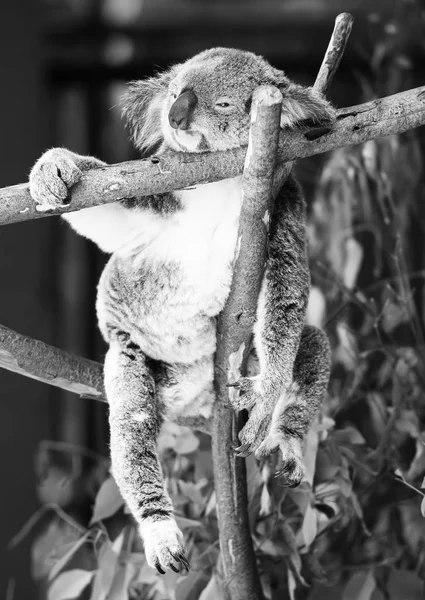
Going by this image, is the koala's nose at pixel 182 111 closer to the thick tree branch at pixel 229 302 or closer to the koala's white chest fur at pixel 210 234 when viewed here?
the thick tree branch at pixel 229 302

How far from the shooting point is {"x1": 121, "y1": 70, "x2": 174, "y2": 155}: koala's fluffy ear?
7.27ft

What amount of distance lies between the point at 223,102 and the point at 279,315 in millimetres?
519

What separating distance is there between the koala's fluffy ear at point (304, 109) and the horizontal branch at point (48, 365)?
823 mm

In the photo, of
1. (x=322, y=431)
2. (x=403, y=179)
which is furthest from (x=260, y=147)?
(x=403, y=179)

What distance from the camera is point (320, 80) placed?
220cm

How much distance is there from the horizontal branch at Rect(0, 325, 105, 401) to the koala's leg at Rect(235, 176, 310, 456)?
46 centimetres

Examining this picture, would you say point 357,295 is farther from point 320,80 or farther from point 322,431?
point 320,80

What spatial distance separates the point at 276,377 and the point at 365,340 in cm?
97

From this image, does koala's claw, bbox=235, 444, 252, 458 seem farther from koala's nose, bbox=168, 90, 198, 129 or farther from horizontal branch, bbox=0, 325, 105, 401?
koala's nose, bbox=168, 90, 198, 129

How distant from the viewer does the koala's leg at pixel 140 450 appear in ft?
6.32

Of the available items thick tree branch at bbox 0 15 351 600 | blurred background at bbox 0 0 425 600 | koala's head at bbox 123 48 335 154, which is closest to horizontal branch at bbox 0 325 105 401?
thick tree branch at bbox 0 15 351 600

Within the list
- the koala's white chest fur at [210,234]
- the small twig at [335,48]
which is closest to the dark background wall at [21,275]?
the koala's white chest fur at [210,234]

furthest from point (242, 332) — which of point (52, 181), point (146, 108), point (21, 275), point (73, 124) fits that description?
point (73, 124)

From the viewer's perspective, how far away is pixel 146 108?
226 centimetres
